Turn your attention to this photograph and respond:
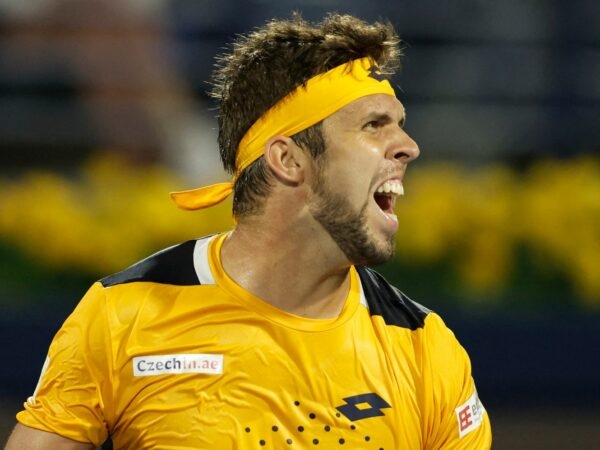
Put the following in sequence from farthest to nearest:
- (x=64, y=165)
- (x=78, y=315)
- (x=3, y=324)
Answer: (x=64, y=165) → (x=3, y=324) → (x=78, y=315)

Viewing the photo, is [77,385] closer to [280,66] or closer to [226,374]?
[226,374]

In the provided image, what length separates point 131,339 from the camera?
115 inches

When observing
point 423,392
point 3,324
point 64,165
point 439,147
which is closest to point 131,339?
point 423,392

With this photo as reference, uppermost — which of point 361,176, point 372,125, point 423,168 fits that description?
point 372,125

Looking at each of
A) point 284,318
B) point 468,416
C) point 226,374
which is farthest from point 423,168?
point 226,374

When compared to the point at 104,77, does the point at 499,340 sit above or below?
below

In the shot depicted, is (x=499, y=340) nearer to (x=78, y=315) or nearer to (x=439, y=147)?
(x=439, y=147)

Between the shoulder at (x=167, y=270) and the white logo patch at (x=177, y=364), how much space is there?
0.64ft

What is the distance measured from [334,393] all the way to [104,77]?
Answer: 4.36m

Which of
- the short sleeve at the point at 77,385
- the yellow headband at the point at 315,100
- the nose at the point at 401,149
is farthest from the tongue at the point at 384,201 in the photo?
the short sleeve at the point at 77,385

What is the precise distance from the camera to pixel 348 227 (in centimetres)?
299

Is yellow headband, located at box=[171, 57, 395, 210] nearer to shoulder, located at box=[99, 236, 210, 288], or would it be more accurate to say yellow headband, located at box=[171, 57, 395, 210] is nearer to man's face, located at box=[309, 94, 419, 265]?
man's face, located at box=[309, 94, 419, 265]

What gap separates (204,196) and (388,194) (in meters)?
0.52

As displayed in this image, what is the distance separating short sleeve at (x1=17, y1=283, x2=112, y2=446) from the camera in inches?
112
